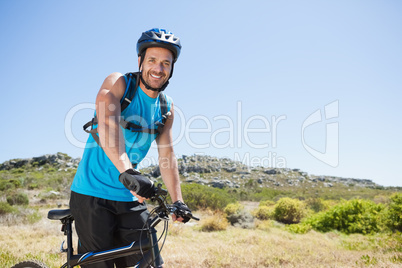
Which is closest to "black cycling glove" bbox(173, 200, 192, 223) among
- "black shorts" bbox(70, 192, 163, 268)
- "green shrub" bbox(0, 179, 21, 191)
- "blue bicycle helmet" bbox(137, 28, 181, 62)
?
"black shorts" bbox(70, 192, 163, 268)

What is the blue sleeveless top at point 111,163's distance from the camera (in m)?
2.16

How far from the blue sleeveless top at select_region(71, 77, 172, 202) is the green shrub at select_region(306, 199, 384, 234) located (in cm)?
1194

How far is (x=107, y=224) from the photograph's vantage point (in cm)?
210

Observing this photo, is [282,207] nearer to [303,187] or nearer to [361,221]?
[361,221]

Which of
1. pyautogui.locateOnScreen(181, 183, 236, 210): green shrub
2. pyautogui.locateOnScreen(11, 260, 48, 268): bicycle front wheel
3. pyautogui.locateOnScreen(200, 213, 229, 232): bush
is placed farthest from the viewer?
pyautogui.locateOnScreen(181, 183, 236, 210): green shrub

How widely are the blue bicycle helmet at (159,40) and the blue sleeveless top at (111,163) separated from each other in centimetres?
38

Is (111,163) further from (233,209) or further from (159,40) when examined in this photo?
(233,209)

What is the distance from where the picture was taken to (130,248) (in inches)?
Answer: 79.7

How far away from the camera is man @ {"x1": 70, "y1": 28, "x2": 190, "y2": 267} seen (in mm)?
2000

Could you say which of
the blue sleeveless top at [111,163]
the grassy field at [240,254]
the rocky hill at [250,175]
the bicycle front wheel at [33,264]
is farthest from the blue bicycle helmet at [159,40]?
the rocky hill at [250,175]

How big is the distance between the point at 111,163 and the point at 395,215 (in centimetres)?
1138

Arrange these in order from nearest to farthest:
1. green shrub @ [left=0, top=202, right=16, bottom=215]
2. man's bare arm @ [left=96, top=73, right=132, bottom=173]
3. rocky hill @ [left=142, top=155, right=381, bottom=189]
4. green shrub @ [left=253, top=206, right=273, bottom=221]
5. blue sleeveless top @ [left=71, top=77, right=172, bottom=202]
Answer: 1. man's bare arm @ [left=96, top=73, right=132, bottom=173]
2. blue sleeveless top @ [left=71, top=77, right=172, bottom=202]
3. green shrub @ [left=0, top=202, right=16, bottom=215]
4. green shrub @ [left=253, top=206, right=273, bottom=221]
5. rocky hill @ [left=142, top=155, right=381, bottom=189]

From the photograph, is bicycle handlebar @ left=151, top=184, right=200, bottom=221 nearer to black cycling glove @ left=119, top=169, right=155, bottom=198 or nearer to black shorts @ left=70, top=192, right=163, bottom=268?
black cycling glove @ left=119, top=169, right=155, bottom=198

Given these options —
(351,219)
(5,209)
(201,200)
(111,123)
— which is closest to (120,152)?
(111,123)
